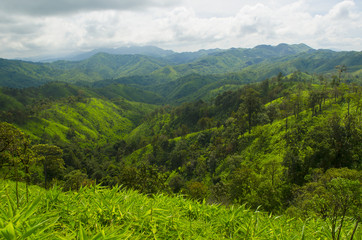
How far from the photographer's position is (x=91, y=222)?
10.1ft

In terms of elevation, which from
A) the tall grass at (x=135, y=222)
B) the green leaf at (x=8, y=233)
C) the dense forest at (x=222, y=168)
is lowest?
the dense forest at (x=222, y=168)

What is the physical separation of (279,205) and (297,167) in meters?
9.43

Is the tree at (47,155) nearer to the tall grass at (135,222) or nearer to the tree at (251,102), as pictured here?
the tall grass at (135,222)

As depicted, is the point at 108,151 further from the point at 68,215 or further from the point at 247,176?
the point at 68,215

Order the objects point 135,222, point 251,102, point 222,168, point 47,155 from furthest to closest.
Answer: point 251,102 → point 222,168 → point 47,155 → point 135,222

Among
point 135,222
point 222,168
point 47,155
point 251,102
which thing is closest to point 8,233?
point 135,222

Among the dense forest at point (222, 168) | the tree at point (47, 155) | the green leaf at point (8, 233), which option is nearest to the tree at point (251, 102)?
the dense forest at point (222, 168)

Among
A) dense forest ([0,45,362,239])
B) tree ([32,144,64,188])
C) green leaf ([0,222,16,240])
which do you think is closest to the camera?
green leaf ([0,222,16,240])

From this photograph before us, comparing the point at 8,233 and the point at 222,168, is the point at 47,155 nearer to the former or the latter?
the point at 8,233

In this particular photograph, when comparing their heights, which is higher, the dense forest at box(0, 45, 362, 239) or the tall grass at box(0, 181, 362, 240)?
the tall grass at box(0, 181, 362, 240)

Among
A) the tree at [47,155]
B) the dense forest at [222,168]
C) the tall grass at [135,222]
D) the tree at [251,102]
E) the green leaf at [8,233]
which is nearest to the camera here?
the green leaf at [8,233]

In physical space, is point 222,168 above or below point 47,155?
below

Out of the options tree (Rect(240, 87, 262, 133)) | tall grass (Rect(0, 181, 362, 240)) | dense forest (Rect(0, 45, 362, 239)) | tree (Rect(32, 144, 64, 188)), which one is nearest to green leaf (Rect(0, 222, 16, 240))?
dense forest (Rect(0, 45, 362, 239))

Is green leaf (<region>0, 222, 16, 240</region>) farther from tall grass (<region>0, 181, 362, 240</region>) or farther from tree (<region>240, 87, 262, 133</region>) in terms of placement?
tree (<region>240, 87, 262, 133</region>)
